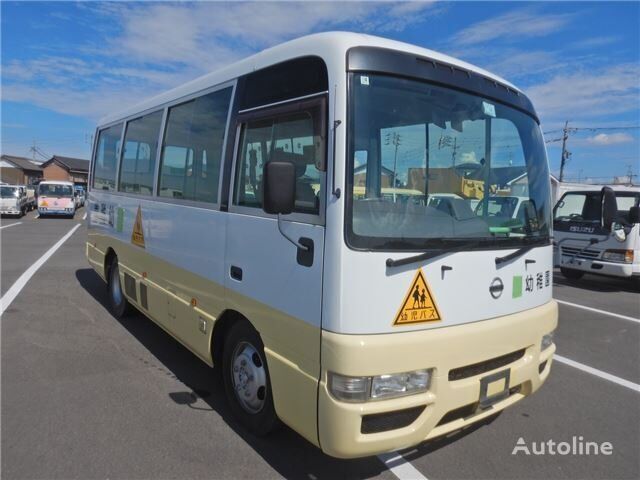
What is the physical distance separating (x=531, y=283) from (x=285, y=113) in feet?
6.88

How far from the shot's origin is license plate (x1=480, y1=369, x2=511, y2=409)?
2956mm

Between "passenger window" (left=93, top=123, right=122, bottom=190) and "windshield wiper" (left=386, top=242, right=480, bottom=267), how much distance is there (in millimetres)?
5215

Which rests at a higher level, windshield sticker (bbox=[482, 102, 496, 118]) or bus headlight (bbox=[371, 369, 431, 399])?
windshield sticker (bbox=[482, 102, 496, 118])

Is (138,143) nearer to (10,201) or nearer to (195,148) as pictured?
(195,148)

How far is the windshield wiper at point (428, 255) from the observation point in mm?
2588

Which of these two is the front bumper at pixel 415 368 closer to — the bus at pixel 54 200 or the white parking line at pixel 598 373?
the white parking line at pixel 598 373

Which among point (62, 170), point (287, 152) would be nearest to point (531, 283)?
point (287, 152)

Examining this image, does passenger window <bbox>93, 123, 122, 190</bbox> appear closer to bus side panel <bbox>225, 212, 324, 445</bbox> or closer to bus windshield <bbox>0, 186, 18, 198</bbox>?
bus side panel <bbox>225, 212, 324, 445</bbox>

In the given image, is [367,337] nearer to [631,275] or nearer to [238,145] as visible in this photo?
[238,145]

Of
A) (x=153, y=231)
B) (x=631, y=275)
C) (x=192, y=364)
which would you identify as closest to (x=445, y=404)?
(x=192, y=364)

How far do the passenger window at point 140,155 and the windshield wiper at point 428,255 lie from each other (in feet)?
11.4

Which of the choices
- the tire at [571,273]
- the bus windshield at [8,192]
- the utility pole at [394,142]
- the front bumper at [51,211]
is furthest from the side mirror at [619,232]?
the bus windshield at [8,192]

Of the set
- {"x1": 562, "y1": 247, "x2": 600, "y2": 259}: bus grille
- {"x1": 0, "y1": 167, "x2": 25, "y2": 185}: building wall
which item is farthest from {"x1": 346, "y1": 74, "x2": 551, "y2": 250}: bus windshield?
{"x1": 0, "y1": 167, "x2": 25, "y2": 185}: building wall

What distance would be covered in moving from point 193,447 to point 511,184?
2.98 metres
